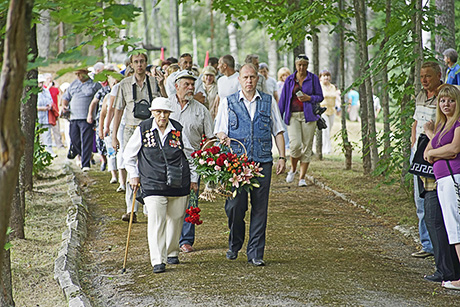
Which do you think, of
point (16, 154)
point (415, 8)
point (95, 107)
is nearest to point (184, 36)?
point (95, 107)

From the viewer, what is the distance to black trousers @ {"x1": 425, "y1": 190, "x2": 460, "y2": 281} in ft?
23.2

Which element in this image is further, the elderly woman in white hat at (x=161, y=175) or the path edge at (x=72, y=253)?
the elderly woman in white hat at (x=161, y=175)

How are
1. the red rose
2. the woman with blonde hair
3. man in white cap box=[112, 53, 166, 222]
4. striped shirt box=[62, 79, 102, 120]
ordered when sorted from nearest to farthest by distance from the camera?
the red rose, man in white cap box=[112, 53, 166, 222], striped shirt box=[62, 79, 102, 120], the woman with blonde hair

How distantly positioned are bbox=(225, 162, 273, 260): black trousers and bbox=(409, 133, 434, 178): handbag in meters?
1.48

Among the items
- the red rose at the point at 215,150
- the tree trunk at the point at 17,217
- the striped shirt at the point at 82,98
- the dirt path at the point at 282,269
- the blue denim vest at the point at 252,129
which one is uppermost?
the striped shirt at the point at 82,98

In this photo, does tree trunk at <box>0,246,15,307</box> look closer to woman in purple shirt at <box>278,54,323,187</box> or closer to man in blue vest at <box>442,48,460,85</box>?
man in blue vest at <box>442,48,460,85</box>

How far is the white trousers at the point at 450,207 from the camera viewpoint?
6.86 metres

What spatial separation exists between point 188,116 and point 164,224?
1468 millimetres

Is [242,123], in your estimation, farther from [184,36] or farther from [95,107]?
[184,36]

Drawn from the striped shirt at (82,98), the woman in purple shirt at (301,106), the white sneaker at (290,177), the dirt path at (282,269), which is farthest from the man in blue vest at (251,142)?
the striped shirt at (82,98)

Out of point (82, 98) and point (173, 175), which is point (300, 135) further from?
point (173, 175)

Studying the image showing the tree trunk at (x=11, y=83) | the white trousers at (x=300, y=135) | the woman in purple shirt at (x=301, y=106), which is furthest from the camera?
the white trousers at (x=300, y=135)

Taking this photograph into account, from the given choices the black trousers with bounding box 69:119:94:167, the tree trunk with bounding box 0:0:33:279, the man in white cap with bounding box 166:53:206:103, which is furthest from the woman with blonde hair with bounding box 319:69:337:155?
the tree trunk with bounding box 0:0:33:279

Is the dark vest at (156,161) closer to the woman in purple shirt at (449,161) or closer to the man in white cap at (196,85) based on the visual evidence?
the woman in purple shirt at (449,161)
